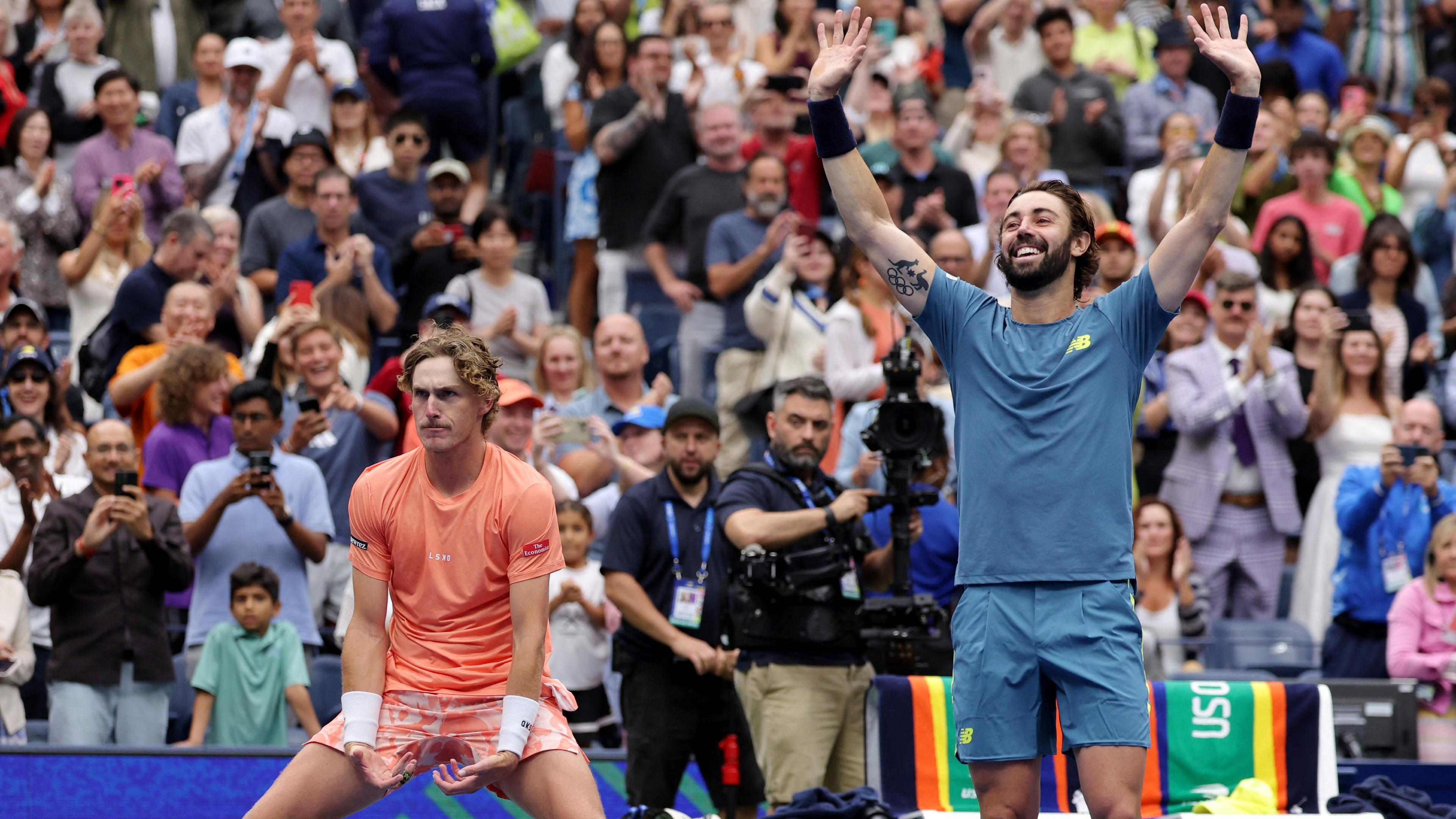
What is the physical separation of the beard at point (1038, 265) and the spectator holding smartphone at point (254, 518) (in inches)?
172

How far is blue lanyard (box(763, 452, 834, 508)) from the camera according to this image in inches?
297

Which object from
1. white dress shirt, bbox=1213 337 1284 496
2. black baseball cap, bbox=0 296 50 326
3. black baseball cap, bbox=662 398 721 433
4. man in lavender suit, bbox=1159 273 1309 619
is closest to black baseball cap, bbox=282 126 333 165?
black baseball cap, bbox=0 296 50 326

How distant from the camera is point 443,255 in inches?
438

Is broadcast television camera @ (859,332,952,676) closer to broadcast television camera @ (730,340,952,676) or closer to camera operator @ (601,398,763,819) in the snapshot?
broadcast television camera @ (730,340,952,676)

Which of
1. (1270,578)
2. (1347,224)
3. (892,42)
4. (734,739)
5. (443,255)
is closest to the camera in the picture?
(734,739)

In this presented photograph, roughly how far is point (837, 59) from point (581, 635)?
13.7 ft

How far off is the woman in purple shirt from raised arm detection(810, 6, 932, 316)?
484 cm

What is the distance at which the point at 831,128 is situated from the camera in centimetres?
488

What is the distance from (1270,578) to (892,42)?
558cm

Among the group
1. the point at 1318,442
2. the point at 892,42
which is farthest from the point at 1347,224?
the point at 892,42

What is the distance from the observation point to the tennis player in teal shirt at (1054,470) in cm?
452

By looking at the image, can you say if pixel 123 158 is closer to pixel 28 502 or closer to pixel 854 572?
pixel 28 502

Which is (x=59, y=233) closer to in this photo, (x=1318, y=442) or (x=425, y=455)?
(x=425, y=455)

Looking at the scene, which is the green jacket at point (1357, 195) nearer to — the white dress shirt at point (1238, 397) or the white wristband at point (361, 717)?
the white dress shirt at point (1238, 397)
